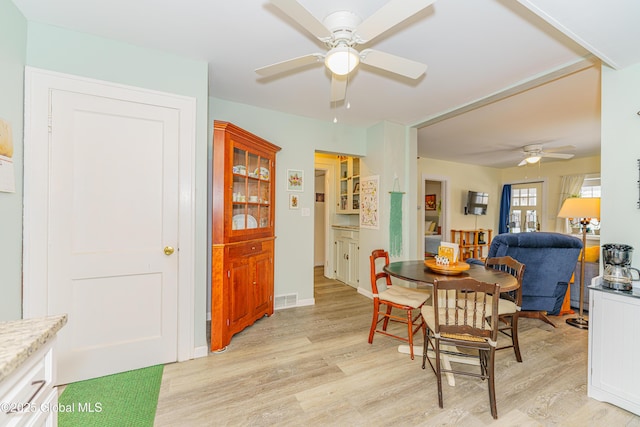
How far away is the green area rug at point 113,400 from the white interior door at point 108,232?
4.1 inches

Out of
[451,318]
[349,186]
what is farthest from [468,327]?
[349,186]

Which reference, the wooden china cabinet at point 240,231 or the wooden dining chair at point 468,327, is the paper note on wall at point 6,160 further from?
the wooden dining chair at point 468,327

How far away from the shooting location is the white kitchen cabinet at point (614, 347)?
165 cm

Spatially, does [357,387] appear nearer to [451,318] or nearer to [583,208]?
[451,318]

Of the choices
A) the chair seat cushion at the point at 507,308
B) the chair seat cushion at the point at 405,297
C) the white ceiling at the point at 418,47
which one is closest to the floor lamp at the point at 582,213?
the white ceiling at the point at 418,47

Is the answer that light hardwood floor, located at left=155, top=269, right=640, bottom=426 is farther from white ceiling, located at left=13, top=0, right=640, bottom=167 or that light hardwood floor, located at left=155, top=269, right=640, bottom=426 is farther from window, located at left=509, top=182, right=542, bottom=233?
window, located at left=509, top=182, right=542, bottom=233

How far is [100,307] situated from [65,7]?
6.55ft

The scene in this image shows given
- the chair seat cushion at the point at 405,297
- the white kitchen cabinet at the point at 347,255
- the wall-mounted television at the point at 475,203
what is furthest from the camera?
the wall-mounted television at the point at 475,203

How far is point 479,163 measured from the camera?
6836 mm

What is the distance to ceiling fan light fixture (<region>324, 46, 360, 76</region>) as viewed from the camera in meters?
1.64

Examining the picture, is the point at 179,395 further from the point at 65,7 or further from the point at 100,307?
the point at 65,7

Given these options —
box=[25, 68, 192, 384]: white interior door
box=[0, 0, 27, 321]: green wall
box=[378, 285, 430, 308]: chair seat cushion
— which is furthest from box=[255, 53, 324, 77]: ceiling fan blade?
box=[378, 285, 430, 308]: chair seat cushion

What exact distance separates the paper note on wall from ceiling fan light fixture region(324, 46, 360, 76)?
1.93 meters

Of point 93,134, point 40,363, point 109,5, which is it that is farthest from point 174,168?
point 40,363
